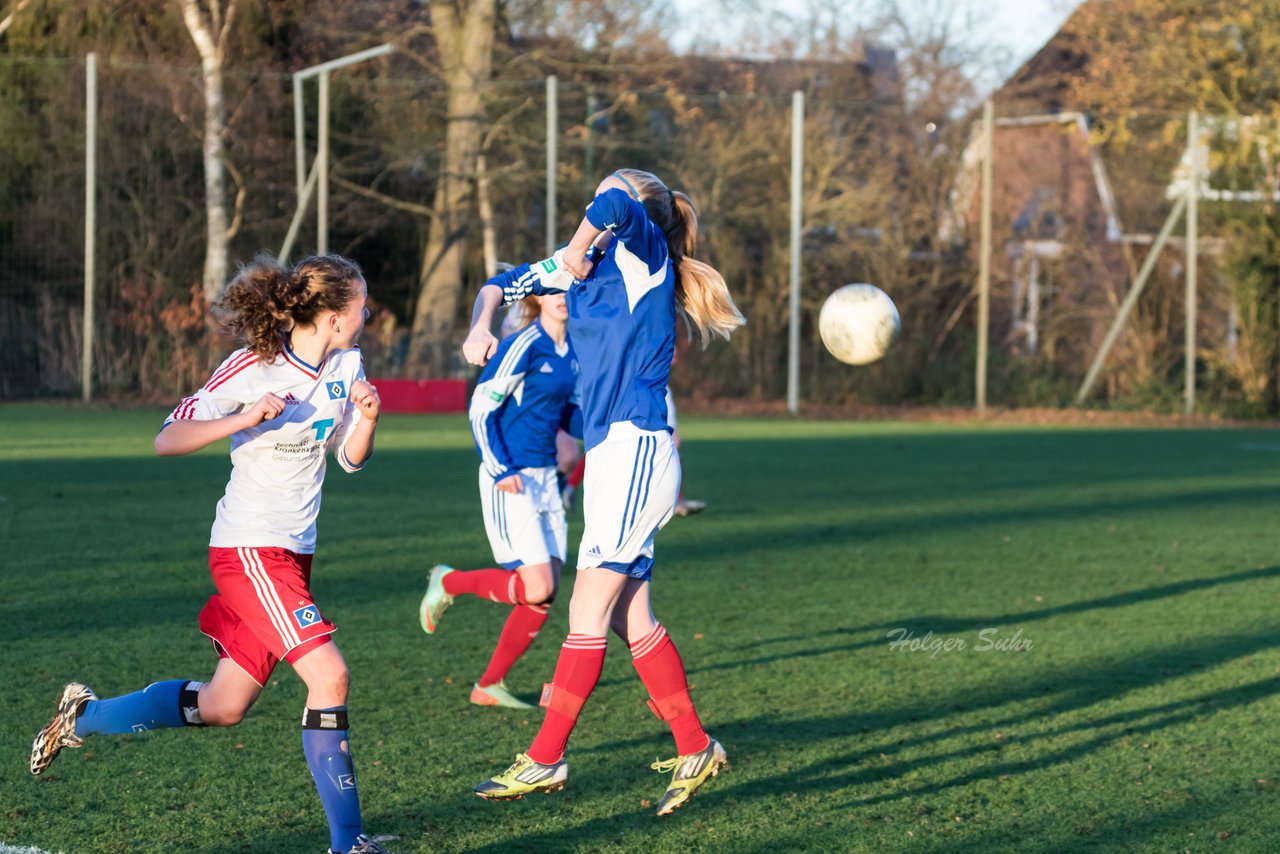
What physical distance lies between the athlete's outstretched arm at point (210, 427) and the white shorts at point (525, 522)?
208 centimetres

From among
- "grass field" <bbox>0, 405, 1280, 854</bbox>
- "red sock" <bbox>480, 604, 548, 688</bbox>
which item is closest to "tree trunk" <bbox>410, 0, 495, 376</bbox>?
"grass field" <bbox>0, 405, 1280, 854</bbox>

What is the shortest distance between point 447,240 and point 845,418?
7571 mm

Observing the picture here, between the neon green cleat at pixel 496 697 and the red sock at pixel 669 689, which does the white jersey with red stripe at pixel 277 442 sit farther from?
the neon green cleat at pixel 496 697

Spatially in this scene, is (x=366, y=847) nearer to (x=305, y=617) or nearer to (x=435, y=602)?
(x=305, y=617)

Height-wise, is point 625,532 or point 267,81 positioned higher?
point 267,81

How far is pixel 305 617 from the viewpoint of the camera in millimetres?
3848

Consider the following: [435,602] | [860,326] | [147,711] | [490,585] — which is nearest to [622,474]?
[147,711]

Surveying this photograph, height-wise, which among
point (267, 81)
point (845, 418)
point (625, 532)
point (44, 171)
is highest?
point (267, 81)

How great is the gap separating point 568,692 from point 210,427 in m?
1.28

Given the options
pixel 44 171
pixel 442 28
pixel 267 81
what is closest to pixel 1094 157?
pixel 442 28

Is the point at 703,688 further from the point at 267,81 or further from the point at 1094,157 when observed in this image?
the point at 1094,157

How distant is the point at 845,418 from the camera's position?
2262 centimetres

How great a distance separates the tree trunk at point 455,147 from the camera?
981 inches

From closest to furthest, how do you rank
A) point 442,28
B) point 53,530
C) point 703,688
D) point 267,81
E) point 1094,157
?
point 703,688 < point 53,530 < point 267,81 < point 442,28 < point 1094,157
